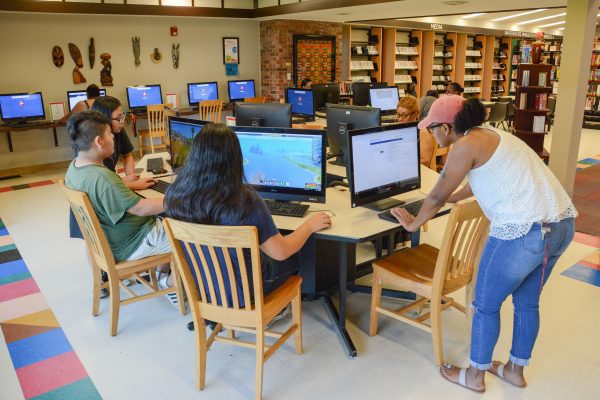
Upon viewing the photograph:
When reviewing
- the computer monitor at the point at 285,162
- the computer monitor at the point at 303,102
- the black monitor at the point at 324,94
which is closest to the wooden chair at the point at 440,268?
the computer monitor at the point at 285,162

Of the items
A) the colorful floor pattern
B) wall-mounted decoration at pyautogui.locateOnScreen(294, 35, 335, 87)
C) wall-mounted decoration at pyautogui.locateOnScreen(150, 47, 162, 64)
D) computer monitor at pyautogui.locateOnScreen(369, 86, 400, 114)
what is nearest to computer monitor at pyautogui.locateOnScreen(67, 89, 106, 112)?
wall-mounted decoration at pyautogui.locateOnScreen(150, 47, 162, 64)

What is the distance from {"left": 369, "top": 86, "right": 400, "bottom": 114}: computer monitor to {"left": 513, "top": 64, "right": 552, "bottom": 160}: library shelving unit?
1.73 metres

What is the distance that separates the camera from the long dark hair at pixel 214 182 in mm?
1961

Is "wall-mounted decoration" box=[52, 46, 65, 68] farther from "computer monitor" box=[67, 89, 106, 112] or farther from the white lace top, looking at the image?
the white lace top

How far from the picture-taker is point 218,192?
1973 millimetres

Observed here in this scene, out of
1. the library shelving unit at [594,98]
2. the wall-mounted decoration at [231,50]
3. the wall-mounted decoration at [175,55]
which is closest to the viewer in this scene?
the wall-mounted decoration at [175,55]

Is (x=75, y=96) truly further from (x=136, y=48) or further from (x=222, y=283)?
(x=222, y=283)

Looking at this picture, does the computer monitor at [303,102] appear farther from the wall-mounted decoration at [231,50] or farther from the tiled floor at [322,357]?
the tiled floor at [322,357]

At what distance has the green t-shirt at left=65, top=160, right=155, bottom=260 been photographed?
2520 mm

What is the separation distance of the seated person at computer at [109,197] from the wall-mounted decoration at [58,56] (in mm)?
5141

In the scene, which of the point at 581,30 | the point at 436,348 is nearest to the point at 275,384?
the point at 436,348

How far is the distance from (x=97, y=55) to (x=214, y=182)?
6359mm

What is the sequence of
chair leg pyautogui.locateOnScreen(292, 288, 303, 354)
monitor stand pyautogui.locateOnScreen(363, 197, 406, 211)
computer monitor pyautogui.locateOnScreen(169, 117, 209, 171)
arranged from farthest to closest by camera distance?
computer monitor pyautogui.locateOnScreen(169, 117, 209, 171) < monitor stand pyautogui.locateOnScreen(363, 197, 406, 211) < chair leg pyautogui.locateOnScreen(292, 288, 303, 354)

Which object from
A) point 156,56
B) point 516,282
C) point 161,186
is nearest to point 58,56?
point 156,56
